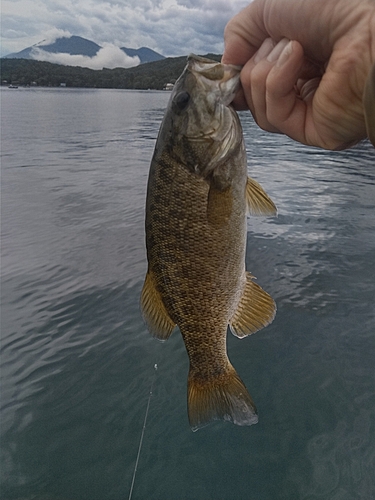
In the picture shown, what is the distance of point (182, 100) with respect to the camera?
2.36 meters

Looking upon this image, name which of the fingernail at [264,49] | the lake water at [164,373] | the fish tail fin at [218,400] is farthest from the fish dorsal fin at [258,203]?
the lake water at [164,373]

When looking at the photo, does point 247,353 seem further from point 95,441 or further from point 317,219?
point 317,219

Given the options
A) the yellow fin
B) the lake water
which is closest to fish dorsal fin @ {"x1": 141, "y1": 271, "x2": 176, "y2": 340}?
the yellow fin

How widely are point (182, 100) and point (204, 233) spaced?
29.8 inches

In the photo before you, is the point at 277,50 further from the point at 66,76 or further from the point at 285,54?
the point at 66,76

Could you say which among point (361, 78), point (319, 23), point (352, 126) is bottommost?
point (352, 126)

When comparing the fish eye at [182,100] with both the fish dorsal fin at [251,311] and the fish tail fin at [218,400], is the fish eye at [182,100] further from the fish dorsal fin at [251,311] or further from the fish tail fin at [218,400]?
the fish tail fin at [218,400]

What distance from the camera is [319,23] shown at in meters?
1.90

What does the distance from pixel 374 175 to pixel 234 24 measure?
15.9 m

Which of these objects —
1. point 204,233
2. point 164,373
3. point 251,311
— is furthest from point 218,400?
point 164,373

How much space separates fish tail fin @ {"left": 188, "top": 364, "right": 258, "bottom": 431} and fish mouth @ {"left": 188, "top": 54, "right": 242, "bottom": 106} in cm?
173

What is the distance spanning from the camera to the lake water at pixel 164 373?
462cm

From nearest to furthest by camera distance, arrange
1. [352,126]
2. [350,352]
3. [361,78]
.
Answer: [361,78], [352,126], [350,352]

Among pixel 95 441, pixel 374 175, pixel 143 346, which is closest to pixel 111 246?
pixel 143 346
